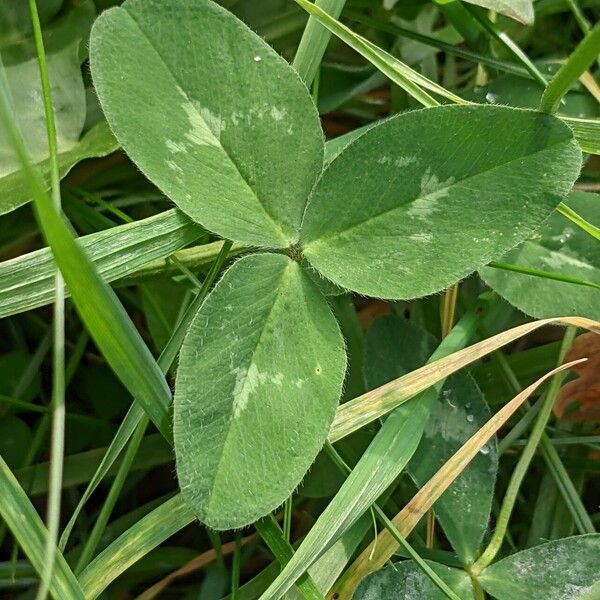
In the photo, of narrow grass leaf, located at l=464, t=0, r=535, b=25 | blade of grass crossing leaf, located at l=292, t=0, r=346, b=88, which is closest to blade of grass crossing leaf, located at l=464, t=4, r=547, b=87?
narrow grass leaf, located at l=464, t=0, r=535, b=25

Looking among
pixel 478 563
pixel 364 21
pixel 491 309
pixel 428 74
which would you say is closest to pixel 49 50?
pixel 364 21

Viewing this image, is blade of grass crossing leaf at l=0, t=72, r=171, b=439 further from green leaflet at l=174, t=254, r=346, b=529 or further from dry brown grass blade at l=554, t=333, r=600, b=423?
dry brown grass blade at l=554, t=333, r=600, b=423

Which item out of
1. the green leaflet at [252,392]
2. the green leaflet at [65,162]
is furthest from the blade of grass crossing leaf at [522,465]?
the green leaflet at [65,162]

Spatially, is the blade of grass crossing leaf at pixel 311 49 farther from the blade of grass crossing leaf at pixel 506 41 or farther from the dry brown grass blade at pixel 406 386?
the dry brown grass blade at pixel 406 386

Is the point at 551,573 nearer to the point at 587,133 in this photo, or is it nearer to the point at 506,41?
the point at 587,133

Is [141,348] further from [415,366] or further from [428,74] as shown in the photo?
[428,74]
